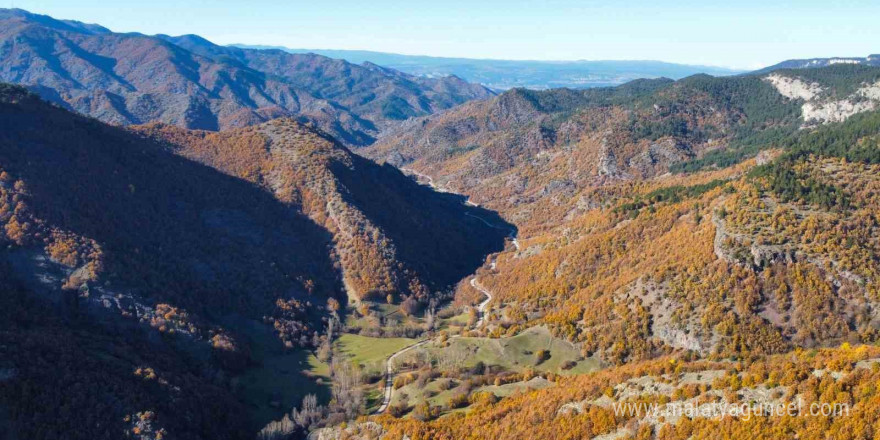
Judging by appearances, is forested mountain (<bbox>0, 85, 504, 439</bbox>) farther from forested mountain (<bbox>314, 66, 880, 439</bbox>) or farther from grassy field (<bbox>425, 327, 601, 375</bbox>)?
grassy field (<bbox>425, 327, 601, 375</bbox>)

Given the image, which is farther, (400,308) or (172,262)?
(400,308)

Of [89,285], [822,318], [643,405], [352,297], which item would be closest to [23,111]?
[89,285]

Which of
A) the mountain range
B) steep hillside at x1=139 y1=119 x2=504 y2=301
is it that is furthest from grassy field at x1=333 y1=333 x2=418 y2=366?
steep hillside at x1=139 y1=119 x2=504 y2=301

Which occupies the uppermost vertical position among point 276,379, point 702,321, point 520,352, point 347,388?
point 702,321

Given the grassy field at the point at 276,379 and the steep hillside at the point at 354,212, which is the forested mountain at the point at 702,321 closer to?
the grassy field at the point at 276,379

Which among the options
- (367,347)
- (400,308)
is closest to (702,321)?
(367,347)

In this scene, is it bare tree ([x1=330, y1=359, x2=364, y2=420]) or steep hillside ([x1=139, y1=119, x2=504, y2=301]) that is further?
steep hillside ([x1=139, y1=119, x2=504, y2=301])

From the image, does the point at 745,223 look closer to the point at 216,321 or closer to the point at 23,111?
the point at 216,321

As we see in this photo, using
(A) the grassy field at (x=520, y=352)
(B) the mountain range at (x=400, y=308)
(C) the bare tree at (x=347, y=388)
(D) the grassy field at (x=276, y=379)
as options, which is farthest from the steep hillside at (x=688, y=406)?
(A) the grassy field at (x=520, y=352)

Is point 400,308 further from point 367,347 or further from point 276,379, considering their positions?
point 276,379
